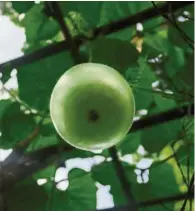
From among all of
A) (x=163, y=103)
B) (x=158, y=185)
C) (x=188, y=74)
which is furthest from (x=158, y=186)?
(x=188, y=74)

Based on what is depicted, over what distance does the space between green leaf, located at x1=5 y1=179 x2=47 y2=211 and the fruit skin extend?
386mm

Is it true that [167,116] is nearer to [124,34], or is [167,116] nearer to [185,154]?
[185,154]

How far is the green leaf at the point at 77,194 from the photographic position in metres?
1.13

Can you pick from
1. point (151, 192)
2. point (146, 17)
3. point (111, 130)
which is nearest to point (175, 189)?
point (151, 192)

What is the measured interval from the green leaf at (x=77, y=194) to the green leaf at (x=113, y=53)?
27 centimetres

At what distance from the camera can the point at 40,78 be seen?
1.19m

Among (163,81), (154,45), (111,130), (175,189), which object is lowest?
(175,189)

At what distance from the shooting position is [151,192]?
123 centimetres

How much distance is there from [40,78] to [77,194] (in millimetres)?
296

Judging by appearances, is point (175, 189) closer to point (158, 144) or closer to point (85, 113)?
point (158, 144)

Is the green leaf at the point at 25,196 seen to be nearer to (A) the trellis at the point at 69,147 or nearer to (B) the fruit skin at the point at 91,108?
(A) the trellis at the point at 69,147

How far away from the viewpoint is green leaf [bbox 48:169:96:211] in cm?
113

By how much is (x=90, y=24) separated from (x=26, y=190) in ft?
1.42

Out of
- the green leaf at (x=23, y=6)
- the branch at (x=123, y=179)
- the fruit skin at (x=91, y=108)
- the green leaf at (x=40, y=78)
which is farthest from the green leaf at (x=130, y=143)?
the fruit skin at (x=91, y=108)
